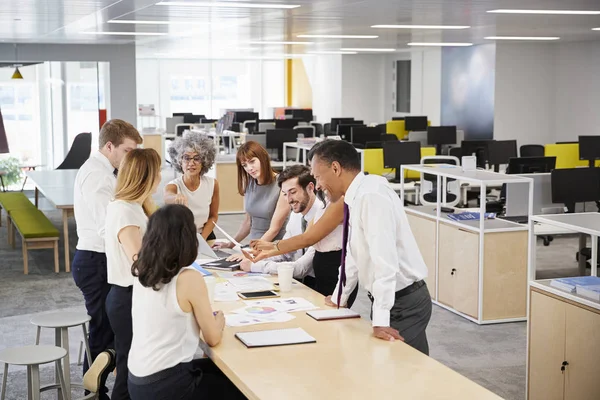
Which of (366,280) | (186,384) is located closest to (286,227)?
(366,280)

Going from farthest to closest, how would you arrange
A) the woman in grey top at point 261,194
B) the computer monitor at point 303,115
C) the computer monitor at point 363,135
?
the computer monitor at point 303,115 → the computer monitor at point 363,135 → the woman in grey top at point 261,194

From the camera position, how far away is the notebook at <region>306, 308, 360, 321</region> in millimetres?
3740

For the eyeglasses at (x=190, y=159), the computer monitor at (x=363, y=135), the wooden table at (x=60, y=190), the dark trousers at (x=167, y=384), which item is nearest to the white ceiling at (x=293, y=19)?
the wooden table at (x=60, y=190)

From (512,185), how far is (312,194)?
11.8 ft

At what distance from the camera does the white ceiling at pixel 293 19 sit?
25.9 ft

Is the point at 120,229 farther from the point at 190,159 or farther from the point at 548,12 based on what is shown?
the point at 548,12

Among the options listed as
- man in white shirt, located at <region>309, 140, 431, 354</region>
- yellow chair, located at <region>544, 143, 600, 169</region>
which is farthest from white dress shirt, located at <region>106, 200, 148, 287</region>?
yellow chair, located at <region>544, 143, 600, 169</region>

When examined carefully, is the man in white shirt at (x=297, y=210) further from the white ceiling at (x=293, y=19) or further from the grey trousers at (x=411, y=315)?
the white ceiling at (x=293, y=19)

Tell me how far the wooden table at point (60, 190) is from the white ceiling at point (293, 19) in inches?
76.7

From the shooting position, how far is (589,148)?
441 inches

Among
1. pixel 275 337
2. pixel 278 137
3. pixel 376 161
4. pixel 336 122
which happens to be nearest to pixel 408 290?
pixel 275 337

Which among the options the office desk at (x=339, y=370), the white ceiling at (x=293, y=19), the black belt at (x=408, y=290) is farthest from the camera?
the white ceiling at (x=293, y=19)

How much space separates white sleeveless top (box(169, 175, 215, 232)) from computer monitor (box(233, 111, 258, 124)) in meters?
15.3

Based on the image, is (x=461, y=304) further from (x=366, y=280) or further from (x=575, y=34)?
(x=575, y=34)
